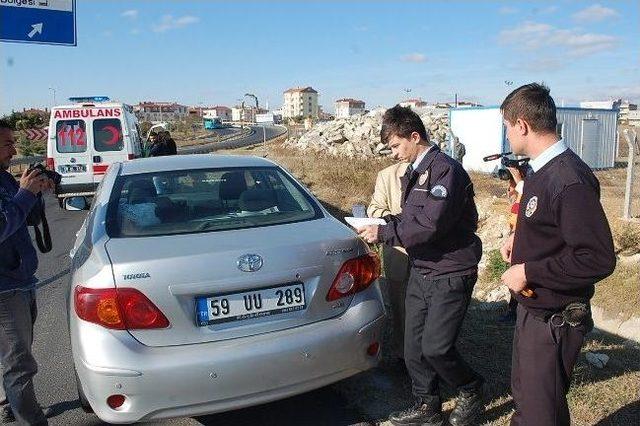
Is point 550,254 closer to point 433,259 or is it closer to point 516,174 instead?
point 433,259

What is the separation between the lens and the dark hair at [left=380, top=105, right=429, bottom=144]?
3.14 metres

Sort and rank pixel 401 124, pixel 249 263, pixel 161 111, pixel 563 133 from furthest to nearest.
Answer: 1. pixel 161 111
2. pixel 563 133
3. pixel 401 124
4. pixel 249 263

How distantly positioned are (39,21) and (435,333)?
6725 mm

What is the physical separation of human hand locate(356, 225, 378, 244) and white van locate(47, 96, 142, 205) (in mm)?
10110

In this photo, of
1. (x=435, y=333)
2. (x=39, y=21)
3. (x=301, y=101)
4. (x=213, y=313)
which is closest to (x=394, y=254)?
(x=435, y=333)

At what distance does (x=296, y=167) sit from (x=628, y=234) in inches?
500

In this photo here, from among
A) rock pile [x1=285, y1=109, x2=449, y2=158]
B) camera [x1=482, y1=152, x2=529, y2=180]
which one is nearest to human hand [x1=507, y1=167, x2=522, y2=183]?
camera [x1=482, y1=152, x2=529, y2=180]

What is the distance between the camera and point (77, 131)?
39.8 feet

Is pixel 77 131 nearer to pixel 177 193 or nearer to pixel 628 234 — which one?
pixel 177 193

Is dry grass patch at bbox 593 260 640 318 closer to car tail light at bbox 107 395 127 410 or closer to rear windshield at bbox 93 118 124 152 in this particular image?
car tail light at bbox 107 395 127 410

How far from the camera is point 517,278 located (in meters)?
2.18

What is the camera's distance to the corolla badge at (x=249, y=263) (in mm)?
2795

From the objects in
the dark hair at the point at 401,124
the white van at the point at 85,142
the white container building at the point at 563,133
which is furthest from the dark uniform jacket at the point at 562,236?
the white container building at the point at 563,133

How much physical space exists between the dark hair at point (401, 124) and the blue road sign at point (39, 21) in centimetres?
556
